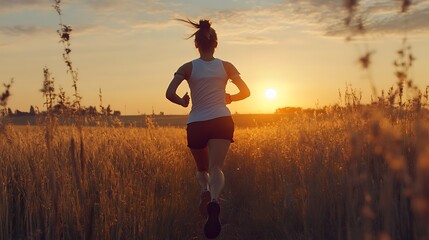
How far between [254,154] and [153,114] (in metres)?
2.11

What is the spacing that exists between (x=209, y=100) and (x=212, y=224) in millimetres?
1384

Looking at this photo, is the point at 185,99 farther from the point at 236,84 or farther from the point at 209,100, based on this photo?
the point at 236,84

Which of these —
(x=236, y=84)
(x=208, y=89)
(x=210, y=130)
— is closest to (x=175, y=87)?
(x=208, y=89)

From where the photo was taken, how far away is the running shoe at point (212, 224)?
5602 millimetres

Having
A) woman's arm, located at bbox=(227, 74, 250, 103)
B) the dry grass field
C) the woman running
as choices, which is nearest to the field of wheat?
the dry grass field

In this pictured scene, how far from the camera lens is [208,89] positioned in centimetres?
607

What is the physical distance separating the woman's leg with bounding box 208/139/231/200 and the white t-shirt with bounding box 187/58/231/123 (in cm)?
31

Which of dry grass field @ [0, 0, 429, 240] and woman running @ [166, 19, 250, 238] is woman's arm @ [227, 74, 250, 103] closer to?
woman running @ [166, 19, 250, 238]

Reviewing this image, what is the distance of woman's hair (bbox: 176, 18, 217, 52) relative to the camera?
20.3 ft

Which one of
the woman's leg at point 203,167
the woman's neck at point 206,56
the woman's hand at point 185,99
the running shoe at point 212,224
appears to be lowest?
the running shoe at point 212,224

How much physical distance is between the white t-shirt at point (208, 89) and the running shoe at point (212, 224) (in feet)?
3.27

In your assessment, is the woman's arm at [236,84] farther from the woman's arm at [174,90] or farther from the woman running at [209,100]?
the woman's arm at [174,90]

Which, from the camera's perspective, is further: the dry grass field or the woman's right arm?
the woman's right arm

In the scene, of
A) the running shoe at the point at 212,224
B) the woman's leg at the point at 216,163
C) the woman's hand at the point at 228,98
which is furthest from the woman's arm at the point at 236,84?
the running shoe at the point at 212,224
